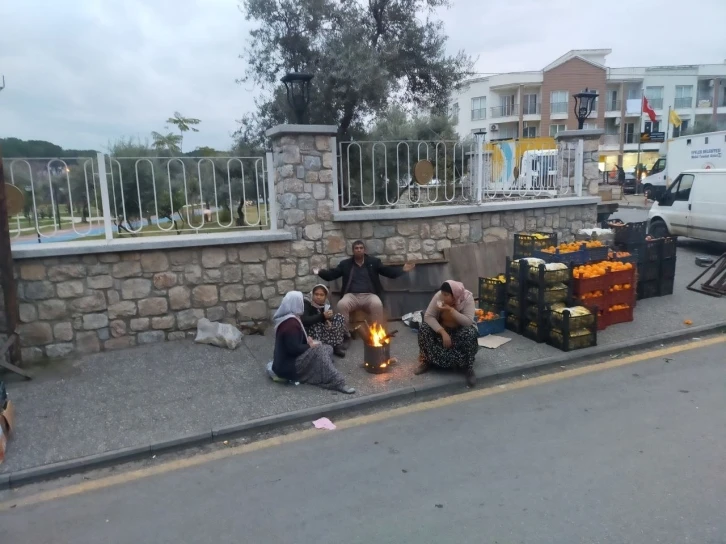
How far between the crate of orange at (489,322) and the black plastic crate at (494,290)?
0.24 meters

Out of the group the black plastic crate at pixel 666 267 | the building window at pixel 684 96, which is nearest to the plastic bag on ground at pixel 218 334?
the black plastic crate at pixel 666 267

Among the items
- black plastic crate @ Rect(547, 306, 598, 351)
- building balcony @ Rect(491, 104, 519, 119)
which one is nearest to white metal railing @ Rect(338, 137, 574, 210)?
black plastic crate @ Rect(547, 306, 598, 351)

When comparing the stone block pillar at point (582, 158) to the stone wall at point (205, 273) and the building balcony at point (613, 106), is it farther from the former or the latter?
the building balcony at point (613, 106)

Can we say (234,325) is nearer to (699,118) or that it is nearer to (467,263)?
(467,263)

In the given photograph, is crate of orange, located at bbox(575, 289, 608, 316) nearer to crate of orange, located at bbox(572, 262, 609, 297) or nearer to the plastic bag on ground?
crate of orange, located at bbox(572, 262, 609, 297)

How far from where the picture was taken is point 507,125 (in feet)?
168

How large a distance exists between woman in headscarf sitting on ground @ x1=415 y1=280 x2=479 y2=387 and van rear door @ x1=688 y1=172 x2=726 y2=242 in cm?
950

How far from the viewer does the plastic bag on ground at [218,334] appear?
674cm

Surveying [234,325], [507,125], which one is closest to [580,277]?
[234,325]

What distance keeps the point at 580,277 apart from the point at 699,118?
55.7m

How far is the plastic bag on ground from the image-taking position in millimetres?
6738

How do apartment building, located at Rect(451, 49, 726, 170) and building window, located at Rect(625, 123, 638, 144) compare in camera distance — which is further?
building window, located at Rect(625, 123, 638, 144)

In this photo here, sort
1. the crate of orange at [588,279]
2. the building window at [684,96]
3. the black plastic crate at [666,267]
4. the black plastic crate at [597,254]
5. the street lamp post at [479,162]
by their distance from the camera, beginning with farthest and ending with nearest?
1. the building window at [684,96]
2. the black plastic crate at [666,267]
3. the street lamp post at [479,162]
4. the black plastic crate at [597,254]
5. the crate of orange at [588,279]

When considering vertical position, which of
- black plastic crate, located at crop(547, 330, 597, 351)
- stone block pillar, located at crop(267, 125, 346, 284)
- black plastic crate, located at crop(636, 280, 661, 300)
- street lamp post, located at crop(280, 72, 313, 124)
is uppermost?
street lamp post, located at crop(280, 72, 313, 124)
